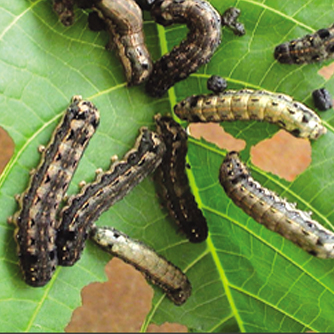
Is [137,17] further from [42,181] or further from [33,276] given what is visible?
[33,276]

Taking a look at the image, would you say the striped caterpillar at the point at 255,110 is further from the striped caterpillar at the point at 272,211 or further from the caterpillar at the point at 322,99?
the striped caterpillar at the point at 272,211

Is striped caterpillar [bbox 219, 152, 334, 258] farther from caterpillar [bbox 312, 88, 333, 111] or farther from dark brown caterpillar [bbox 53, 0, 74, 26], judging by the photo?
dark brown caterpillar [bbox 53, 0, 74, 26]

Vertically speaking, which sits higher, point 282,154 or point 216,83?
point 216,83

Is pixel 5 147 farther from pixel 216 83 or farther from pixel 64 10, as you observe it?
pixel 216 83

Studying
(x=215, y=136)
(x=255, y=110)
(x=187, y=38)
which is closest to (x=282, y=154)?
(x=215, y=136)

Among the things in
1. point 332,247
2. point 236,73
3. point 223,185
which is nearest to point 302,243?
point 332,247

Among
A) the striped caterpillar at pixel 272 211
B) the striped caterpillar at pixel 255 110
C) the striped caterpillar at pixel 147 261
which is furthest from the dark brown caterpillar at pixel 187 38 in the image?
the striped caterpillar at pixel 147 261

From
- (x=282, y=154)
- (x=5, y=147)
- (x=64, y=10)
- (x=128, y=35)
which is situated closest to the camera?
(x=64, y=10)
